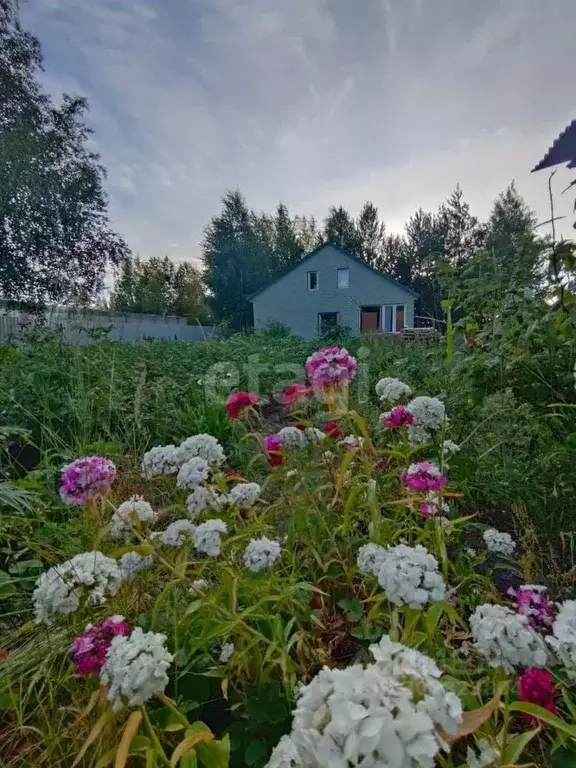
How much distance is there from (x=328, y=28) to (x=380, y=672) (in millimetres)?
3674

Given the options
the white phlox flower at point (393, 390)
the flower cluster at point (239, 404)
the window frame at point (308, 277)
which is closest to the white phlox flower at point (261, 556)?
the flower cluster at point (239, 404)

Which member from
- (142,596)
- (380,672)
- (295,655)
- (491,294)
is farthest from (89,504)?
(491,294)

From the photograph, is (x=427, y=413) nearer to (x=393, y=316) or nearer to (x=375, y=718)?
(x=375, y=718)

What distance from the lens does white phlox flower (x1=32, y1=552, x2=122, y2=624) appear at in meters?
0.75

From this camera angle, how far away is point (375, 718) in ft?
1.15

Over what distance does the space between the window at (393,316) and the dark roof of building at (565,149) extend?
688 inches

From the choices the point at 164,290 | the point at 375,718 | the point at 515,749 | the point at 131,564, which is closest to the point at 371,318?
the point at 164,290

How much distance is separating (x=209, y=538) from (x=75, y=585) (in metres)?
0.26

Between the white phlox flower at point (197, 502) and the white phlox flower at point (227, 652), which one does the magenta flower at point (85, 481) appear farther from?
the white phlox flower at point (227, 652)

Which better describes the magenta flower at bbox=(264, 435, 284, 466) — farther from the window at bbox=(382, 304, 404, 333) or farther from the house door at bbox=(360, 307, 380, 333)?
the window at bbox=(382, 304, 404, 333)

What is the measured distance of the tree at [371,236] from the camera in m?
29.9

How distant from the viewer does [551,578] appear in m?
1.07

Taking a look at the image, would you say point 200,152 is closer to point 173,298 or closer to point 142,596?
point 142,596

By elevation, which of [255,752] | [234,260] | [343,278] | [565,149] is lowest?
[255,752]
